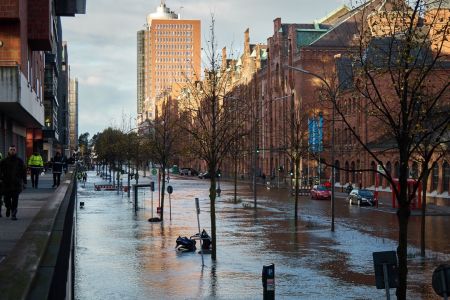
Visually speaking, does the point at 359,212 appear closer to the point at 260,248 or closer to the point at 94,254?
the point at 260,248

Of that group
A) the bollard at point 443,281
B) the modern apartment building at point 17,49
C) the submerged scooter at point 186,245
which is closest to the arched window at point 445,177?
the modern apartment building at point 17,49

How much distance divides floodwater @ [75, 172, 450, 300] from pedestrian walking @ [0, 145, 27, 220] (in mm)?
2720

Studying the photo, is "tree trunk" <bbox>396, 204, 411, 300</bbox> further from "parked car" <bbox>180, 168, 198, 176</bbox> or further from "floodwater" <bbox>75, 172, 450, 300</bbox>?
"parked car" <bbox>180, 168, 198, 176</bbox>

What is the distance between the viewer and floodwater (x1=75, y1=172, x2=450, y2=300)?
55.7ft

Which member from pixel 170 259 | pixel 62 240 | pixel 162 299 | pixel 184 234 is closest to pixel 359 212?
pixel 184 234

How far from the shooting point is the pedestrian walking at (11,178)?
15445mm

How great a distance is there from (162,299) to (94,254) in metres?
8.15

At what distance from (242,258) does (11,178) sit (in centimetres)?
925

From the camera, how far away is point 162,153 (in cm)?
4316

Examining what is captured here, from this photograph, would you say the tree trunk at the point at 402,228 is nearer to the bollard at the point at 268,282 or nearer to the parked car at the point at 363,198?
the bollard at the point at 268,282

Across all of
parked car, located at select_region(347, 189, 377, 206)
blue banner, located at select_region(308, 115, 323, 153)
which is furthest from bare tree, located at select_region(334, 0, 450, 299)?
parked car, located at select_region(347, 189, 377, 206)

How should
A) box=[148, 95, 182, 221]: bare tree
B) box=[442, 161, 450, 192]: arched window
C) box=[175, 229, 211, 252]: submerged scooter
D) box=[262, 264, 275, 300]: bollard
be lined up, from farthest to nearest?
box=[442, 161, 450, 192]: arched window → box=[148, 95, 182, 221]: bare tree → box=[175, 229, 211, 252]: submerged scooter → box=[262, 264, 275, 300]: bollard

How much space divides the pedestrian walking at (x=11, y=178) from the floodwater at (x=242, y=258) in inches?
107

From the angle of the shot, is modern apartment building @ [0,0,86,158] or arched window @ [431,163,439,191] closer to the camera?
modern apartment building @ [0,0,86,158]
